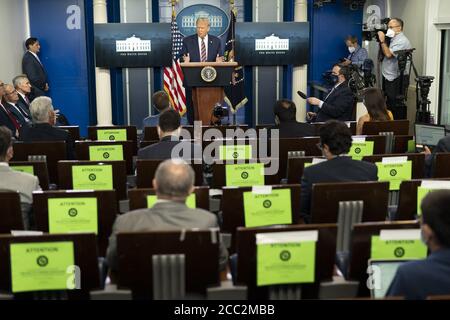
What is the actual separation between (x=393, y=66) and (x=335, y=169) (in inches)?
218

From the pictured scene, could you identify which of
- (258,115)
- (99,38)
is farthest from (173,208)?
(258,115)

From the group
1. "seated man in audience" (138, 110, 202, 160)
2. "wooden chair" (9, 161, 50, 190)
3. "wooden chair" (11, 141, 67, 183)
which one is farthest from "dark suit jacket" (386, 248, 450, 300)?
"wooden chair" (11, 141, 67, 183)

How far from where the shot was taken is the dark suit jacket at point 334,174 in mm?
3543

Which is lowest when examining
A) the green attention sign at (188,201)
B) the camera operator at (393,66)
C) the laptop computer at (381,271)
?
the laptop computer at (381,271)

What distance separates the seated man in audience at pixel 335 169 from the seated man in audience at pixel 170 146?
3.35 feet

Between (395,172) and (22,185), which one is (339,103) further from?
(22,185)

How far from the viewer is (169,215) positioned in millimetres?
2533

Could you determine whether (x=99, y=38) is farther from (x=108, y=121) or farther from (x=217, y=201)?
(x=217, y=201)

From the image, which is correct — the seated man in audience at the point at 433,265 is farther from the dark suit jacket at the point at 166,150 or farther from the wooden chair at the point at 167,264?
the dark suit jacket at the point at 166,150

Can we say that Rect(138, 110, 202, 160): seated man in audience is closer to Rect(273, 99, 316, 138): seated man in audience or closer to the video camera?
Rect(273, 99, 316, 138): seated man in audience

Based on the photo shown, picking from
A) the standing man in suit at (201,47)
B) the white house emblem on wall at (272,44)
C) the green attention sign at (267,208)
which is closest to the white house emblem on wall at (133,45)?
the standing man in suit at (201,47)

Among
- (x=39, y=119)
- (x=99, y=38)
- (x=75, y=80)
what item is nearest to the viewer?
(x=39, y=119)

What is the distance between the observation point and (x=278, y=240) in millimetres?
2361
